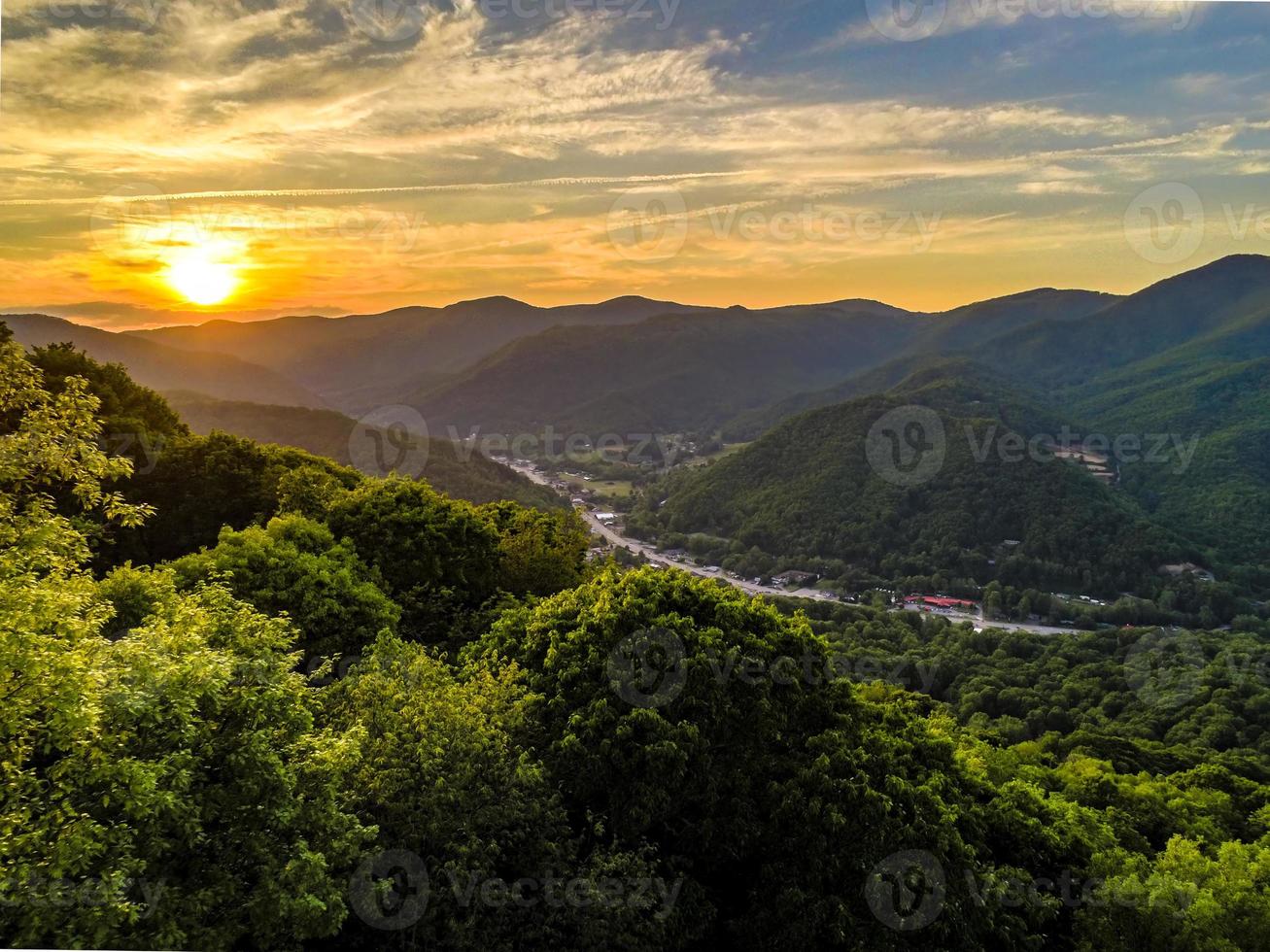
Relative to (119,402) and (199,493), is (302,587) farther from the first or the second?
(119,402)

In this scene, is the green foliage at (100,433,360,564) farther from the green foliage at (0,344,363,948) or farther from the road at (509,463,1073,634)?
the road at (509,463,1073,634)

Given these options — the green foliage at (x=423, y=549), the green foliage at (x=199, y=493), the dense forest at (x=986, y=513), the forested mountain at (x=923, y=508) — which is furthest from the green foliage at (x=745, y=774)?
the forested mountain at (x=923, y=508)

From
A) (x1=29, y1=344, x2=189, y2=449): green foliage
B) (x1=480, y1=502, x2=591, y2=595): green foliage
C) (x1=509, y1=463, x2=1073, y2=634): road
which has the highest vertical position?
(x1=29, y1=344, x2=189, y2=449): green foliage

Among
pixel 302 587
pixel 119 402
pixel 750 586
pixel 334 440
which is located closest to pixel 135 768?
pixel 302 587

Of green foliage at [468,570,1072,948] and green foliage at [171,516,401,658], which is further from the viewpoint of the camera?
green foliage at [171,516,401,658]

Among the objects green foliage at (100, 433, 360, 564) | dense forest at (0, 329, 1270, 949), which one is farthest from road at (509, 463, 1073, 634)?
dense forest at (0, 329, 1270, 949)

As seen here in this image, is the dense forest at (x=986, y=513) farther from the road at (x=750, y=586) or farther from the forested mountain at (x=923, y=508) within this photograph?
the road at (x=750, y=586)

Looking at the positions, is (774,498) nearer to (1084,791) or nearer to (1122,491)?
(1122,491)
